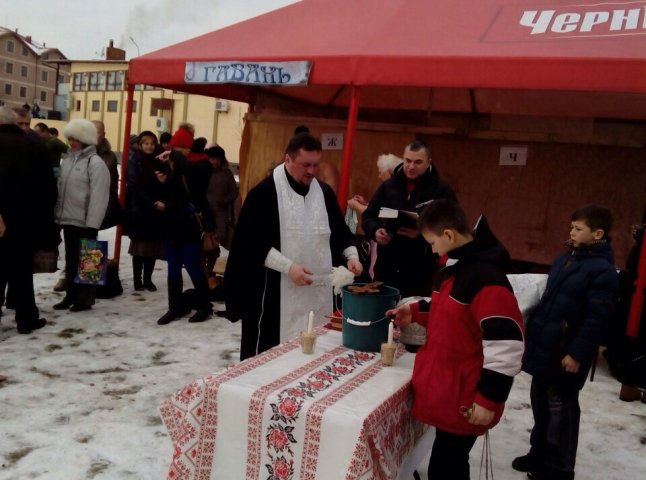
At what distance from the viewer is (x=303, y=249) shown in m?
3.40

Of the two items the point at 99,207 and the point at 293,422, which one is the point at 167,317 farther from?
the point at 293,422

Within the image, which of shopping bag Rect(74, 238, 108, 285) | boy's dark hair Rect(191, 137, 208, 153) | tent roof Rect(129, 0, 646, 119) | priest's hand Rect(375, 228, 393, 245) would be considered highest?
tent roof Rect(129, 0, 646, 119)

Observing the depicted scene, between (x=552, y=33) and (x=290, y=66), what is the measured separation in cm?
242

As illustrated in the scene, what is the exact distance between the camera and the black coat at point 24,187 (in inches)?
192

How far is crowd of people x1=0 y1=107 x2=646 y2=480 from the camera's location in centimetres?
222

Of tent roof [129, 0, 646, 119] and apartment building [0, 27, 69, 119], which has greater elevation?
apartment building [0, 27, 69, 119]

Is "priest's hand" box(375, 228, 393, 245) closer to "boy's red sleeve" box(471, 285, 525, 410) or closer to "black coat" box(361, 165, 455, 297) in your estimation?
"black coat" box(361, 165, 455, 297)

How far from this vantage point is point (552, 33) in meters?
5.31

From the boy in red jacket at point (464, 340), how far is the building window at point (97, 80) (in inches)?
1637

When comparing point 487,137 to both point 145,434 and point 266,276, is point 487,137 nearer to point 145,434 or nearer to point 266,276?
point 266,276

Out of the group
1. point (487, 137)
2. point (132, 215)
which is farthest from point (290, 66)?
point (487, 137)

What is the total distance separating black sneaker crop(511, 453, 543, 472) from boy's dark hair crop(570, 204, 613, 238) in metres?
1.30

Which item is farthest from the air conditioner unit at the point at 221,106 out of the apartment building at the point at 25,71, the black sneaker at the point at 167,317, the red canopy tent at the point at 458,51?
the apartment building at the point at 25,71

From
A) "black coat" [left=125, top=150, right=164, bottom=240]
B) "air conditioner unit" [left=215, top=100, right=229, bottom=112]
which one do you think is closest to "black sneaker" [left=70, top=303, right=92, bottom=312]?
"black coat" [left=125, top=150, right=164, bottom=240]
